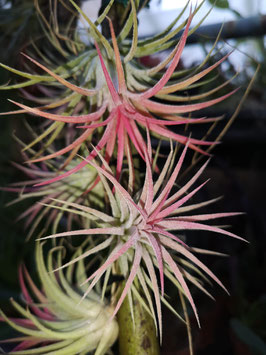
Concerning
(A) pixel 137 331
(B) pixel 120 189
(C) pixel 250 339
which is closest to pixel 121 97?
(B) pixel 120 189

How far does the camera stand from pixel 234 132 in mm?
1034

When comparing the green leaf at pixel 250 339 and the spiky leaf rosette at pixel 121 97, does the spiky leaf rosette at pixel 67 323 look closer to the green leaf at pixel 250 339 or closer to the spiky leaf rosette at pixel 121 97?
the spiky leaf rosette at pixel 121 97

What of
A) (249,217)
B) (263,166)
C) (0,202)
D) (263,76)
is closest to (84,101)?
(0,202)

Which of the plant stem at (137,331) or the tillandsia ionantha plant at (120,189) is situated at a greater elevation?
the tillandsia ionantha plant at (120,189)

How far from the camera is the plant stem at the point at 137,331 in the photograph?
31 cm

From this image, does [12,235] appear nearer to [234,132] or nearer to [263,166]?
[234,132]

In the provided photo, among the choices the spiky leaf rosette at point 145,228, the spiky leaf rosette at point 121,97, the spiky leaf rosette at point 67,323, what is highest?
the spiky leaf rosette at point 121,97

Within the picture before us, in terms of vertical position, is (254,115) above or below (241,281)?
above

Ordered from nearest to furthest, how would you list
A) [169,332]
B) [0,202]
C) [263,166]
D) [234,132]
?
1. [169,332]
2. [0,202]
3. [234,132]
4. [263,166]

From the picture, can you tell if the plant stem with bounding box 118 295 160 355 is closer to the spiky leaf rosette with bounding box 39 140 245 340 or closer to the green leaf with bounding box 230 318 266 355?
the spiky leaf rosette with bounding box 39 140 245 340

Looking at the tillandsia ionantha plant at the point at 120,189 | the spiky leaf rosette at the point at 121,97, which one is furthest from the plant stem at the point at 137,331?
the spiky leaf rosette at the point at 121,97

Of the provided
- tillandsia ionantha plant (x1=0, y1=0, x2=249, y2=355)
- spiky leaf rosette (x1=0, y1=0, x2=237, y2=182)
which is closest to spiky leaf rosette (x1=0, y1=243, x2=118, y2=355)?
tillandsia ionantha plant (x1=0, y1=0, x2=249, y2=355)

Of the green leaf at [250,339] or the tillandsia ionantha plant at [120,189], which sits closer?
the tillandsia ionantha plant at [120,189]

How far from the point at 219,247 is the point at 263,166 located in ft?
A: 1.76
